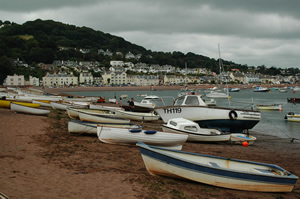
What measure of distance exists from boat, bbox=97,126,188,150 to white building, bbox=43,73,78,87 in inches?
5433

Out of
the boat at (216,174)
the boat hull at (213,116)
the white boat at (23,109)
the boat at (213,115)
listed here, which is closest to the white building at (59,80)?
the white boat at (23,109)

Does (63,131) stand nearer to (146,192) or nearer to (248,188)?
(146,192)

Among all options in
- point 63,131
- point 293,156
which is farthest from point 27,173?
point 293,156

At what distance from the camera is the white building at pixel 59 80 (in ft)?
485

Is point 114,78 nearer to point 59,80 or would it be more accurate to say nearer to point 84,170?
point 59,80

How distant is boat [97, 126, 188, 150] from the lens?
43.4ft

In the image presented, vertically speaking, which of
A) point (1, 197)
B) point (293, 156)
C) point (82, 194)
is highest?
point (1, 197)

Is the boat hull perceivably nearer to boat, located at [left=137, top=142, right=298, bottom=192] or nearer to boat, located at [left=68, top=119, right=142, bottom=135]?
boat, located at [left=68, top=119, right=142, bottom=135]

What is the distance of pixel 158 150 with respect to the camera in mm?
9469

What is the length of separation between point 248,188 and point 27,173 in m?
7.16

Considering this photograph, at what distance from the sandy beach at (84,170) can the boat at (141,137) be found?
1.35 ft

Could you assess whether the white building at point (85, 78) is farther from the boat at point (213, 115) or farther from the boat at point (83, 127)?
the boat at point (83, 127)

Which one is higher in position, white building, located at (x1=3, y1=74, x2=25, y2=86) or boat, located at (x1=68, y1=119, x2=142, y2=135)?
white building, located at (x1=3, y1=74, x2=25, y2=86)

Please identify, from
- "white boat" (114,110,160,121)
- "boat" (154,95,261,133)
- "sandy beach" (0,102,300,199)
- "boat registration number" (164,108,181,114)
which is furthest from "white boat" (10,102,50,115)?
"boat registration number" (164,108,181,114)
